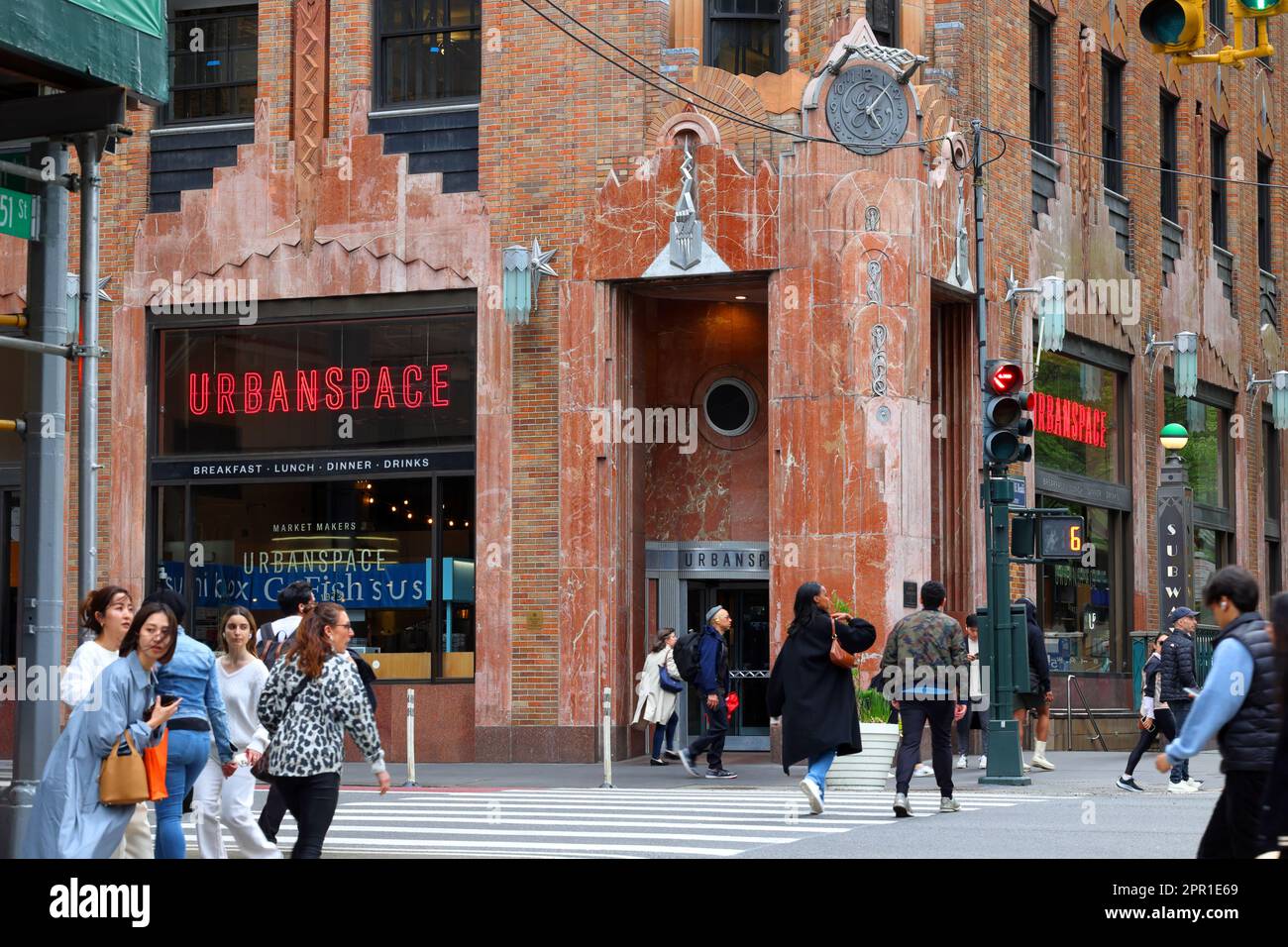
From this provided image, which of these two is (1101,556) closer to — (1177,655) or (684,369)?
(684,369)

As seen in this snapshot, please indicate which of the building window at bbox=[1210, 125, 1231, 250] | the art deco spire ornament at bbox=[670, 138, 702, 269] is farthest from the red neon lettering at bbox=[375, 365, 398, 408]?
the building window at bbox=[1210, 125, 1231, 250]

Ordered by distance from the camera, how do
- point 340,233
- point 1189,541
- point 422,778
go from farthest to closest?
point 1189,541, point 340,233, point 422,778

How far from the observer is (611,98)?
86.4 ft

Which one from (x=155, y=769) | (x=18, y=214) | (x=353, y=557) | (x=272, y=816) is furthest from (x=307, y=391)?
(x=155, y=769)

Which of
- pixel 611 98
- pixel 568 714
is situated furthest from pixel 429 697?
pixel 611 98

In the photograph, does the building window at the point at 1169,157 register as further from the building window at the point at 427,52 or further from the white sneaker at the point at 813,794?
the white sneaker at the point at 813,794

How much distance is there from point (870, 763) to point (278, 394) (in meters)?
11.3

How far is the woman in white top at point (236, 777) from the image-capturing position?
41.3ft

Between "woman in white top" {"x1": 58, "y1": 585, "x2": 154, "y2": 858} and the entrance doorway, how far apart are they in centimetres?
1613

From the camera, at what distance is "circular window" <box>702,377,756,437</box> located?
27422 millimetres

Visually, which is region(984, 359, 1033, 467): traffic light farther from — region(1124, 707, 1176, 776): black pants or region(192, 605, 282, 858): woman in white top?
region(192, 605, 282, 858): woman in white top

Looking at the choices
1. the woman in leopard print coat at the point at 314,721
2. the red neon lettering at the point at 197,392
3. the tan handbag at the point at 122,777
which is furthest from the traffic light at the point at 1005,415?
the red neon lettering at the point at 197,392

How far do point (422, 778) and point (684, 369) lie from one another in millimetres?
7310
